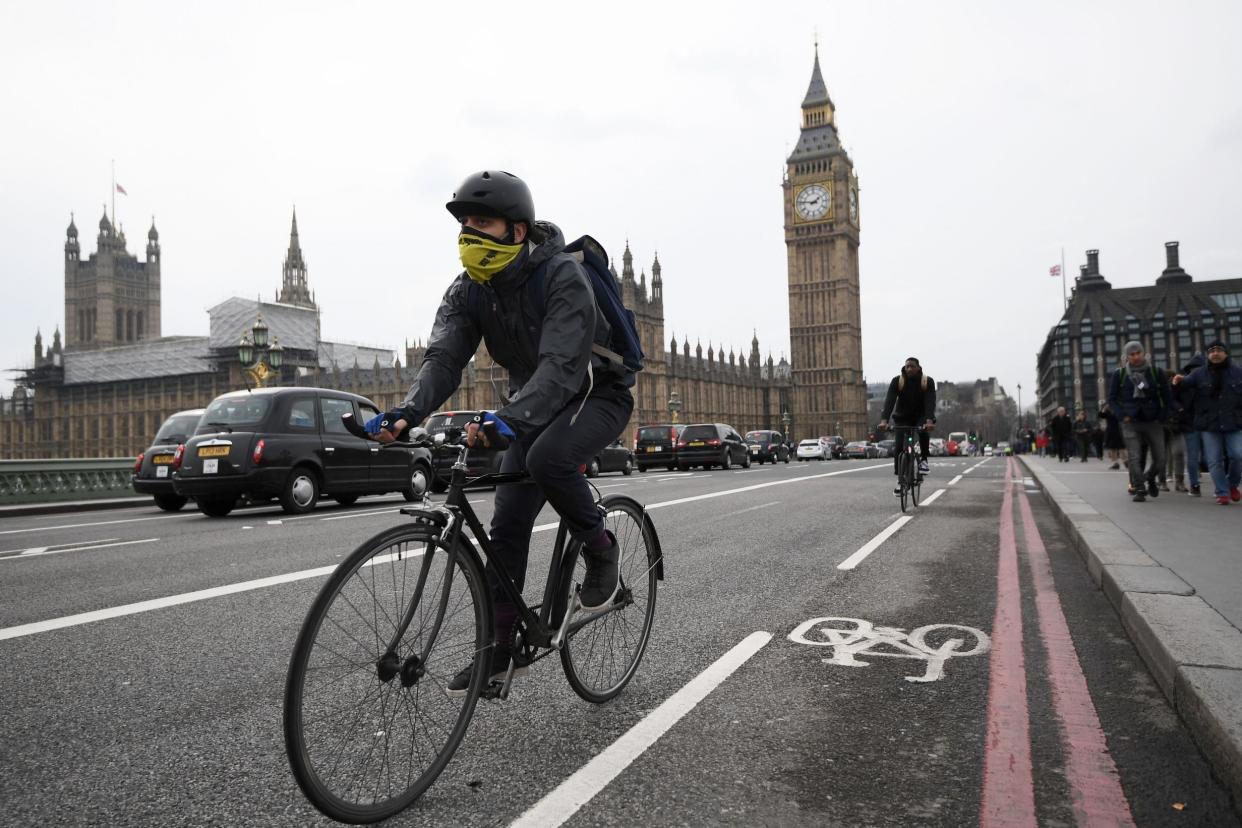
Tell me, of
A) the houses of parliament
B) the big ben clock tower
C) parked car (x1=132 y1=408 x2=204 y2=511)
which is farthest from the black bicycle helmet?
the big ben clock tower

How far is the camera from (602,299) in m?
3.07

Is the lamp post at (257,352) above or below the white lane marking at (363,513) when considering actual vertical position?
above

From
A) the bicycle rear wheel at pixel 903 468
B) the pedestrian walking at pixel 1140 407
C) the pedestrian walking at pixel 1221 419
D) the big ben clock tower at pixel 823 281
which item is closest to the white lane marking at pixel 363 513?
the bicycle rear wheel at pixel 903 468

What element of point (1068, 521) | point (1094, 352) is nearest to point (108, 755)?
point (1068, 521)

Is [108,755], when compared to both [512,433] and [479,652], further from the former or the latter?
[512,433]

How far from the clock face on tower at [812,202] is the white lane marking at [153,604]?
106035mm

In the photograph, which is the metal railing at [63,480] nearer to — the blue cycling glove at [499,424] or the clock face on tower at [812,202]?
the blue cycling glove at [499,424]

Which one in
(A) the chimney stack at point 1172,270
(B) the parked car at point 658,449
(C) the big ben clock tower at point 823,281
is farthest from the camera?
(A) the chimney stack at point 1172,270

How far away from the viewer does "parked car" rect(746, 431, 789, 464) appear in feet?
132

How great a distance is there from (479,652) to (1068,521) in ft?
24.3

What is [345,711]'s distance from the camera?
2.29 metres

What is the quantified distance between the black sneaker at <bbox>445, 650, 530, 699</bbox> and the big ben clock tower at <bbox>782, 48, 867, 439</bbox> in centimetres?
10538

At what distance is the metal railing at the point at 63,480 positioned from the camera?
14.7m

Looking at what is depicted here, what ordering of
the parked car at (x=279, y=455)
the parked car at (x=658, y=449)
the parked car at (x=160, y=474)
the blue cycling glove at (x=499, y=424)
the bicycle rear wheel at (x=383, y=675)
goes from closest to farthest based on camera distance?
the bicycle rear wheel at (x=383, y=675), the blue cycling glove at (x=499, y=424), the parked car at (x=279, y=455), the parked car at (x=160, y=474), the parked car at (x=658, y=449)
